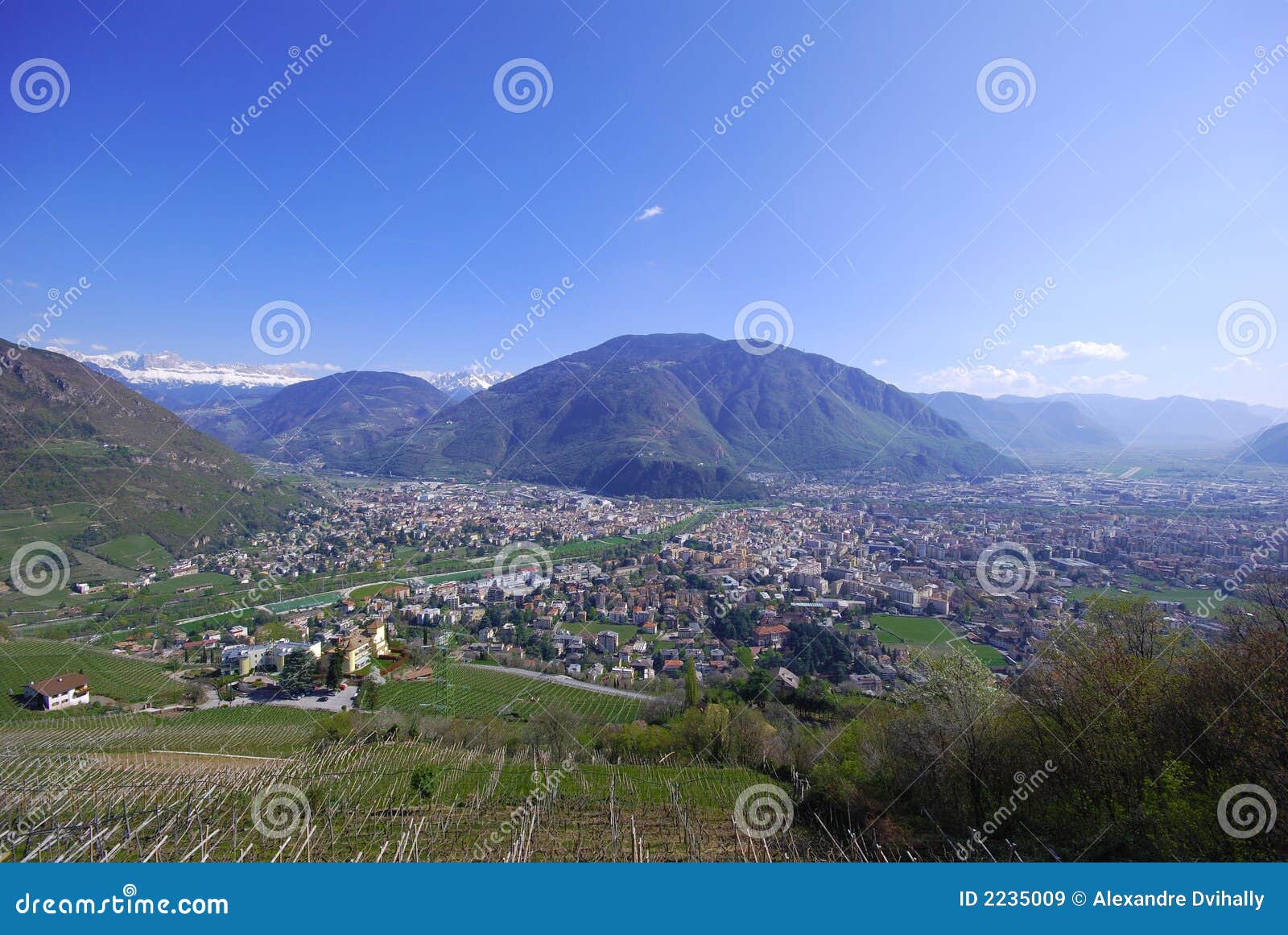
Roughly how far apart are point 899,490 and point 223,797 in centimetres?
5770

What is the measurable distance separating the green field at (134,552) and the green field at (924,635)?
39133 millimetres

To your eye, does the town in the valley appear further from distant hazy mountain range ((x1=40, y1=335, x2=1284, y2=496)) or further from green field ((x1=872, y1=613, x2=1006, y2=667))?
distant hazy mountain range ((x1=40, y1=335, x2=1284, y2=496))

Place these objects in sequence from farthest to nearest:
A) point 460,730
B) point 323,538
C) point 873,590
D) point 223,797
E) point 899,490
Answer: point 899,490, point 323,538, point 873,590, point 460,730, point 223,797

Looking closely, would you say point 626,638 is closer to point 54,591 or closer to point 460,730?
point 460,730

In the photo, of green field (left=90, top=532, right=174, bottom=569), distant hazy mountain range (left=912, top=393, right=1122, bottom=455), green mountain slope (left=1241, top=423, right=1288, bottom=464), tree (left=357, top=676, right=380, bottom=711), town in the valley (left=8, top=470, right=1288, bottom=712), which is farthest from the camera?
distant hazy mountain range (left=912, top=393, right=1122, bottom=455)

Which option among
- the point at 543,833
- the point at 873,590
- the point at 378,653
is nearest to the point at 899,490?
the point at 873,590

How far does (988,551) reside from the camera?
26.3 meters

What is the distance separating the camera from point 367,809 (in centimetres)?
822

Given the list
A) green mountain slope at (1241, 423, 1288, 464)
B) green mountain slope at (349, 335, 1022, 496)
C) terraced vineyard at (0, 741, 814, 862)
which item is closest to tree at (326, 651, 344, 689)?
terraced vineyard at (0, 741, 814, 862)

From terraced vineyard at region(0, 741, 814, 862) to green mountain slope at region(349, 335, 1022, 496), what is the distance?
47847 millimetres

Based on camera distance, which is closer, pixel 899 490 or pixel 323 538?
pixel 323 538

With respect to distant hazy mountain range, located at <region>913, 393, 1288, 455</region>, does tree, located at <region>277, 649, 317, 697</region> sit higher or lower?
lower

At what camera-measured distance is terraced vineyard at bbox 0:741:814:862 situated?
6664 mm

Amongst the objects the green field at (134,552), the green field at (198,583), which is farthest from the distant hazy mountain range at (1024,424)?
the green field at (134,552)
